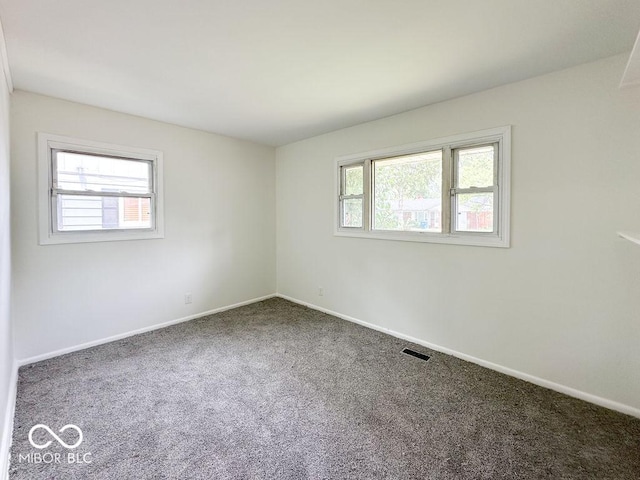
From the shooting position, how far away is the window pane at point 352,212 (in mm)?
3603

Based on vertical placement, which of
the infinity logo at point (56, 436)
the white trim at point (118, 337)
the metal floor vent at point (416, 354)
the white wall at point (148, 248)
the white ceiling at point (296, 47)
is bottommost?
the infinity logo at point (56, 436)

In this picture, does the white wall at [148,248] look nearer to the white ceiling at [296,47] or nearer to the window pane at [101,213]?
the window pane at [101,213]

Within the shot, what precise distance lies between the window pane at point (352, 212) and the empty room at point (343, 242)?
3 centimetres

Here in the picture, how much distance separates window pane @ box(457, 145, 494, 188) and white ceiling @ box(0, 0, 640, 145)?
0.53 m

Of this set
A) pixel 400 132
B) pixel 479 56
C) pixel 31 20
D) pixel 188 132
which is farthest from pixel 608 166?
pixel 188 132

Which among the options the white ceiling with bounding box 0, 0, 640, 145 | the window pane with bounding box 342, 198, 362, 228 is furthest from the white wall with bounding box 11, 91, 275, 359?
the window pane with bounding box 342, 198, 362, 228

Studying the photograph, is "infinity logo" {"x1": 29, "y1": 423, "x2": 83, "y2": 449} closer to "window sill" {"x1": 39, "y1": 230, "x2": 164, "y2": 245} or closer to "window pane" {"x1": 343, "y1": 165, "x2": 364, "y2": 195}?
"window sill" {"x1": 39, "y1": 230, "x2": 164, "y2": 245}

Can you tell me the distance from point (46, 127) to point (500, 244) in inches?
168

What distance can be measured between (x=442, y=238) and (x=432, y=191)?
0.51 m

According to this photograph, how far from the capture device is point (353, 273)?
11.9 ft

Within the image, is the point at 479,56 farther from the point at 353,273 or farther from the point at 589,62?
the point at 353,273

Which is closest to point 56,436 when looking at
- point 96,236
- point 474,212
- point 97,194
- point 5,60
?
point 96,236

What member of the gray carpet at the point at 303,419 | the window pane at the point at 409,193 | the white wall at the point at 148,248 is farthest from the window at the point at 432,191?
the white wall at the point at 148,248

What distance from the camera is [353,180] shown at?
367 centimetres
